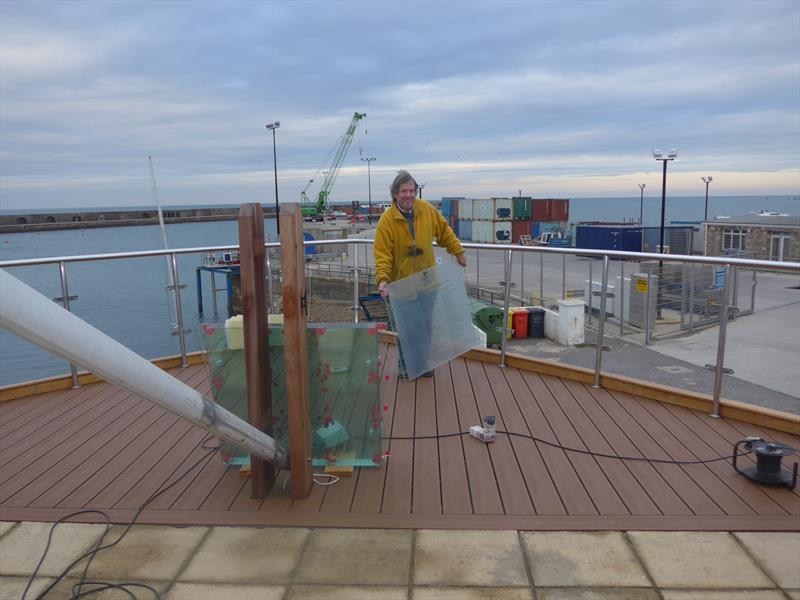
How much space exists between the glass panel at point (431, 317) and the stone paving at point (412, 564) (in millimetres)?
1833

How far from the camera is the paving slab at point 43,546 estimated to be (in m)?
2.39

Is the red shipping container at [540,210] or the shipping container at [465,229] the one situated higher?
the red shipping container at [540,210]

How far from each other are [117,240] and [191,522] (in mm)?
96281

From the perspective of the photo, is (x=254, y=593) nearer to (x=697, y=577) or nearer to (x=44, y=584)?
(x=44, y=584)

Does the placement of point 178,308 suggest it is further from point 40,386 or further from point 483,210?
point 483,210

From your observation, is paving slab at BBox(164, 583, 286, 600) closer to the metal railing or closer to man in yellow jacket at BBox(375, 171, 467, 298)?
man in yellow jacket at BBox(375, 171, 467, 298)

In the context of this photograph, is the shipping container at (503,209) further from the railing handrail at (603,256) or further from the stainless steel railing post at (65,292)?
the stainless steel railing post at (65,292)

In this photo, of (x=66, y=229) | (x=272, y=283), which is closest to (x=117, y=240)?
(x=66, y=229)

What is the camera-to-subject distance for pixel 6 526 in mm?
2699

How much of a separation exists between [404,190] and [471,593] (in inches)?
104

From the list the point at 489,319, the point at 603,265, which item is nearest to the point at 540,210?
the point at 489,319

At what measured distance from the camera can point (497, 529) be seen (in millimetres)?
2543

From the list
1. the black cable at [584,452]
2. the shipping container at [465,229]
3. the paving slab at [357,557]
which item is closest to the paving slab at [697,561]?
the black cable at [584,452]

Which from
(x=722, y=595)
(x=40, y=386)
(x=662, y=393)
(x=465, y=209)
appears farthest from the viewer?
(x=465, y=209)
